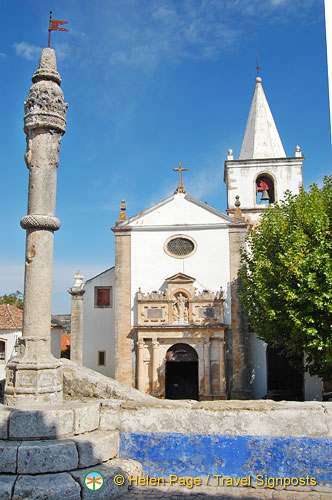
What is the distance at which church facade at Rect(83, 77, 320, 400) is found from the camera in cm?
2019

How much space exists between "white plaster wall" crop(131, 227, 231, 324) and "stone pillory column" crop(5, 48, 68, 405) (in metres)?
13.4

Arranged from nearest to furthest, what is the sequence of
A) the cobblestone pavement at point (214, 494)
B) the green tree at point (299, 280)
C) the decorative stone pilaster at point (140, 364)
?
the cobblestone pavement at point (214, 494)
the green tree at point (299, 280)
the decorative stone pilaster at point (140, 364)

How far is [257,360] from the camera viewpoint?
818 inches

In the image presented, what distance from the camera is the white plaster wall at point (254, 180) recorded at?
25438mm

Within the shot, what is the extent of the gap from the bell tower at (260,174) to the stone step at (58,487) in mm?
20078

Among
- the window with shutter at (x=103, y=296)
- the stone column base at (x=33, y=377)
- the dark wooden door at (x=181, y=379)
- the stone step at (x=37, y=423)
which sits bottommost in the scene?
the dark wooden door at (x=181, y=379)

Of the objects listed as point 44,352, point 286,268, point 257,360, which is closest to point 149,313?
point 257,360

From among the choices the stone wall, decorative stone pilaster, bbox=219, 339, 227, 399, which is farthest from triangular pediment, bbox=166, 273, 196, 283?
the stone wall

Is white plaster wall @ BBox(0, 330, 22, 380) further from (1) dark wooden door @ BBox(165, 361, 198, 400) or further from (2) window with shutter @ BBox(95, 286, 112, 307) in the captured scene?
(1) dark wooden door @ BBox(165, 361, 198, 400)

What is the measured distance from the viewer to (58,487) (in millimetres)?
5586

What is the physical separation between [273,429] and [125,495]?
86.7 inches

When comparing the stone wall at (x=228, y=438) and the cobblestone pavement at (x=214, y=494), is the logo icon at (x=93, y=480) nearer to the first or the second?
the cobblestone pavement at (x=214, y=494)

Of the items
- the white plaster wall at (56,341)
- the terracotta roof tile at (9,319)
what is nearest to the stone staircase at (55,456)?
the terracotta roof tile at (9,319)

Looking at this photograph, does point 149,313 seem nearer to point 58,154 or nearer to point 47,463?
point 58,154
